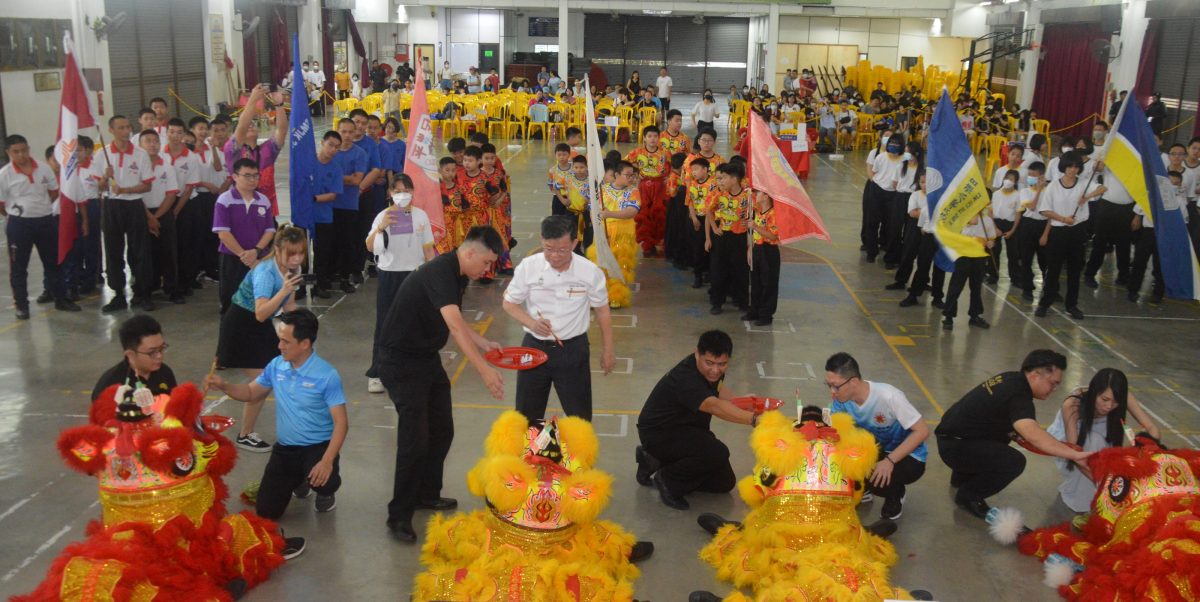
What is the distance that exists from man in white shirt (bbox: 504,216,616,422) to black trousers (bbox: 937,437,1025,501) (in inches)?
87.2

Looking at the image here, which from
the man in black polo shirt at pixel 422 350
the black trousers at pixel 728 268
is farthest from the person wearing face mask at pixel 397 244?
the black trousers at pixel 728 268

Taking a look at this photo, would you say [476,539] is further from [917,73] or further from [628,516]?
[917,73]

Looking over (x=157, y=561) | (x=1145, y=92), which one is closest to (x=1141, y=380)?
(x=157, y=561)

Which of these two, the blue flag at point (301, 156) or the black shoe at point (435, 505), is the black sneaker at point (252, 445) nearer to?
the black shoe at point (435, 505)

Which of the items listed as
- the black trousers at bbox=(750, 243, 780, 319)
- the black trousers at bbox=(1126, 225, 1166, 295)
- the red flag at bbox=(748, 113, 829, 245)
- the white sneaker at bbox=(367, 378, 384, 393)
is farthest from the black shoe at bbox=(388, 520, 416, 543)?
the black trousers at bbox=(1126, 225, 1166, 295)

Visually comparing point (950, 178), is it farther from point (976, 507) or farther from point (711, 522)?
point (711, 522)

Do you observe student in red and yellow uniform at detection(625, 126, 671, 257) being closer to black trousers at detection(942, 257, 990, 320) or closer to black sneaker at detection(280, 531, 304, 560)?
black trousers at detection(942, 257, 990, 320)

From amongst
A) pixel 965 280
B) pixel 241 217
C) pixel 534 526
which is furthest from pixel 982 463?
pixel 241 217

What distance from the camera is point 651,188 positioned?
492 inches

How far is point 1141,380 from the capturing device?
27.8 feet

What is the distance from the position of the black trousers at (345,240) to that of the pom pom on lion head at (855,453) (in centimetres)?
718

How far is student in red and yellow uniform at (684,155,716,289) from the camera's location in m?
10.5

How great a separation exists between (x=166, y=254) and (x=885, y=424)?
751cm

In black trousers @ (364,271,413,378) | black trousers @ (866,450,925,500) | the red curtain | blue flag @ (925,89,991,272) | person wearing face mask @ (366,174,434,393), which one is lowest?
black trousers @ (866,450,925,500)
